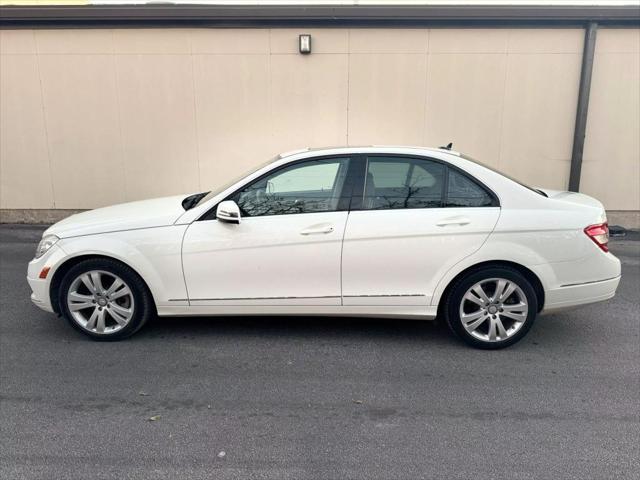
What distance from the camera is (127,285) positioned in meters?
4.16

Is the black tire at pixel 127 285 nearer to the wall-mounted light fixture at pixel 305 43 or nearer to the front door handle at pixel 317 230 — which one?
the front door handle at pixel 317 230

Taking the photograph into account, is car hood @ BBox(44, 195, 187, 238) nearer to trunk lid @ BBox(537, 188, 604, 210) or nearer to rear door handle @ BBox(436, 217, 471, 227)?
rear door handle @ BBox(436, 217, 471, 227)

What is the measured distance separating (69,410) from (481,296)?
3.02m

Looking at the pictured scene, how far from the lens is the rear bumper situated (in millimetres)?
4047

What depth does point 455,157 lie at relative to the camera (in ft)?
13.6

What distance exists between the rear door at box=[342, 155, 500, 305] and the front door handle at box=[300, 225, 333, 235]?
0.14 meters

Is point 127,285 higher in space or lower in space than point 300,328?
higher

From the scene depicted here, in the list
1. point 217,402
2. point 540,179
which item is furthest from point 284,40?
point 217,402

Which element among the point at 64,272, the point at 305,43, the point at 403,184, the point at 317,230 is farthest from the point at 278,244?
the point at 305,43

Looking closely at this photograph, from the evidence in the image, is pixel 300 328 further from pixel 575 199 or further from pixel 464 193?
pixel 575 199

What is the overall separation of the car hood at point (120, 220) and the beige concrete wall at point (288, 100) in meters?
4.00

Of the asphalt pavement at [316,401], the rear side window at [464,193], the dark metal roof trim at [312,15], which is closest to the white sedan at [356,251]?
the rear side window at [464,193]

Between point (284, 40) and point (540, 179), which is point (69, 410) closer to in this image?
point (284, 40)

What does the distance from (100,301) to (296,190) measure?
182cm
